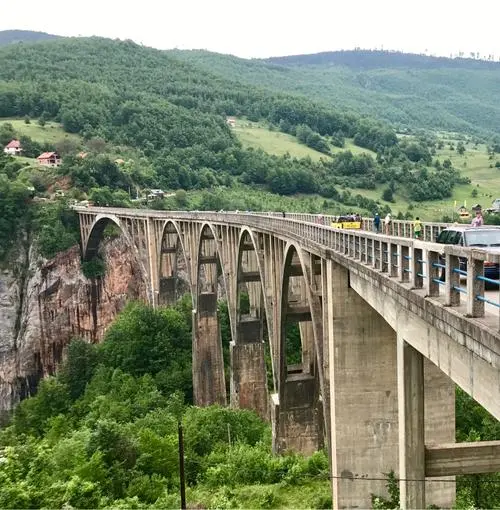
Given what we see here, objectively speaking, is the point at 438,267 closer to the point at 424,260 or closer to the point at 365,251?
the point at 424,260

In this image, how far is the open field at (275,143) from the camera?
493 ft

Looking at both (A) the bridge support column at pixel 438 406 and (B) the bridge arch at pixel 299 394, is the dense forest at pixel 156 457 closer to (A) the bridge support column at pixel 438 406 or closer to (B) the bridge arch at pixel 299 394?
(B) the bridge arch at pixel 299 394

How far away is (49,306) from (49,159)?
34.4m

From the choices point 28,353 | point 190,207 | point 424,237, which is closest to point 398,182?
point 190,207

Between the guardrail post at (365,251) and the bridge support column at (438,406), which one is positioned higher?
A: the guardrail post at (365,251)

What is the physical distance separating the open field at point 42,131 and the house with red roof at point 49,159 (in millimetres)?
11153

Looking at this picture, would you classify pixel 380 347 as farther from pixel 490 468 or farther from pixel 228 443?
pixel 228 443

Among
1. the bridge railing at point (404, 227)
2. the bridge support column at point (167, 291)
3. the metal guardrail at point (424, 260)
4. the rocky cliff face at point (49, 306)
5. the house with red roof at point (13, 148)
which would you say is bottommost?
the rocky cliff face at point (49, 306)

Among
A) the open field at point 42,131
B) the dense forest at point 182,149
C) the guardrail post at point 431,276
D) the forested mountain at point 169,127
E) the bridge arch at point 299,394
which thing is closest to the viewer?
the guardrail post at point 431,276

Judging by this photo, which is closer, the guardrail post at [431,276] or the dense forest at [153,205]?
the guardrail post at [431,276]

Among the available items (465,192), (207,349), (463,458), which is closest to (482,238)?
(463,458)

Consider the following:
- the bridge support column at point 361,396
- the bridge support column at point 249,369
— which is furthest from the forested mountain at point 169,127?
the bridge support column at point 361,396

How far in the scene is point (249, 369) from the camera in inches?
1527

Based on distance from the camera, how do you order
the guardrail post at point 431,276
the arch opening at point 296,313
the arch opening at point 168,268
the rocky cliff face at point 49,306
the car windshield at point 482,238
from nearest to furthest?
the guardrail post at point 431,276, the car windshield at point 482,238, the arch opening at point 296,313, the arch opening at point 168,268, the rocky cliff face at point 49,306
